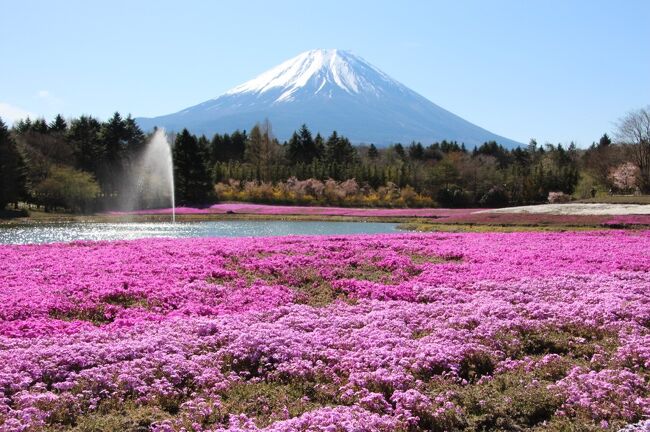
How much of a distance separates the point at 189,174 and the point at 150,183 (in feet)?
18.2

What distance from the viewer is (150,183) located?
77.9 metres

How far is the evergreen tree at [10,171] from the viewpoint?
60966 millimetres

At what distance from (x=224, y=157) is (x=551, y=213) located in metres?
88.4

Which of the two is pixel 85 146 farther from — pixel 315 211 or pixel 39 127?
pixel 315 211

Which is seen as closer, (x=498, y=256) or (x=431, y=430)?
(x=431, y=430)

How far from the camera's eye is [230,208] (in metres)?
70.5

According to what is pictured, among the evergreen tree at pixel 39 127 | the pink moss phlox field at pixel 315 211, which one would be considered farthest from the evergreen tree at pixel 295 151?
the evergreen tree at pixel 39 127

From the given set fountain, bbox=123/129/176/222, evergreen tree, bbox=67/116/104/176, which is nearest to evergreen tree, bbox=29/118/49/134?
evergreen tree, bbox=67/116/104/176

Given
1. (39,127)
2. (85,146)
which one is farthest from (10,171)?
(39,127)

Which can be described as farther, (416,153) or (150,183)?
(416,153)

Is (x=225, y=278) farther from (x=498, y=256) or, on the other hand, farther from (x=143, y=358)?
(x=498, y=256)

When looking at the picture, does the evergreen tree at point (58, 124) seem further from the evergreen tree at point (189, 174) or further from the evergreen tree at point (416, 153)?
the evergreen tree at point (416, 153)

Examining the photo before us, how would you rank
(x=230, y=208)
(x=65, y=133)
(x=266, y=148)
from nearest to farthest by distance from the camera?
(x=230, y=208) → (x=65, y=133) → (x=266, y=148)

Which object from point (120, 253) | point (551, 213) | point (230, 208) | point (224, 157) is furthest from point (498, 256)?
point (224, 157)
